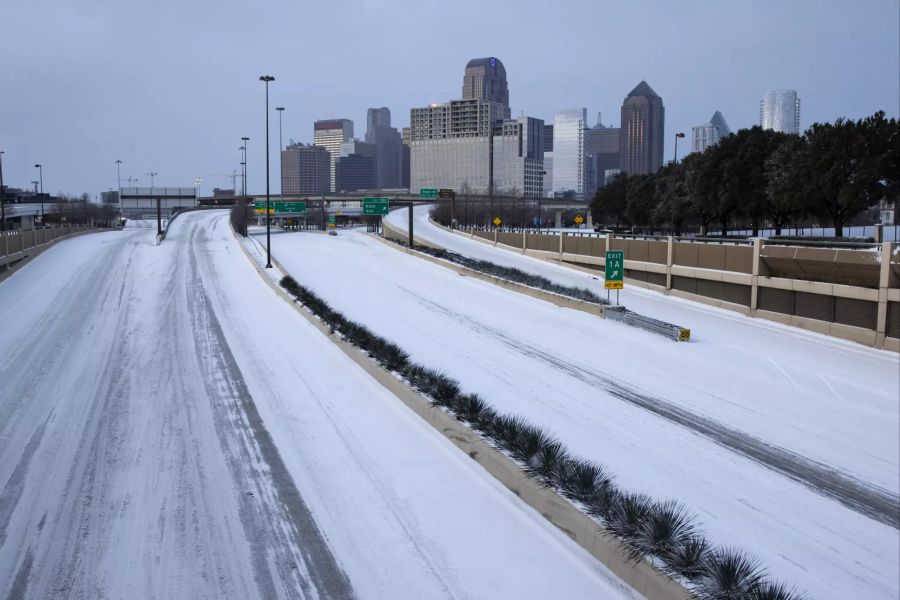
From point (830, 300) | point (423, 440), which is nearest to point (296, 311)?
point (423, 440)

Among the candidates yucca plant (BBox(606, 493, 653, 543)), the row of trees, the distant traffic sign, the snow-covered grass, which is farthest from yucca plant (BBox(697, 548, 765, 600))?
the row of trees

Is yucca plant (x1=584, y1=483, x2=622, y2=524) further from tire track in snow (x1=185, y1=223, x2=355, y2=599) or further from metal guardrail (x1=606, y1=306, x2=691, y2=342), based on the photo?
metal guardrail (x1=606, y1=306, x2=691, y2=342)

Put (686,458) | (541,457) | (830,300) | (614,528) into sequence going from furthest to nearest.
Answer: (830,300) < (686,458) < (541,457) < (614,528)

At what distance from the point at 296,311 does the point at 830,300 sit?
763 inches

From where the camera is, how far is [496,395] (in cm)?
1866

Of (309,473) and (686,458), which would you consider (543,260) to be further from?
(309,473)

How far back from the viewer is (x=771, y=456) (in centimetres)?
1530

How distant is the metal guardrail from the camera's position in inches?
1010

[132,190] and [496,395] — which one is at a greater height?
[132,190]

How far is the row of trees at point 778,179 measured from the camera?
134 feet

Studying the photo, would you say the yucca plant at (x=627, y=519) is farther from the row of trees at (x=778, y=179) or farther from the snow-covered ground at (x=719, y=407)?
the row of trees at (x=778, y=179)

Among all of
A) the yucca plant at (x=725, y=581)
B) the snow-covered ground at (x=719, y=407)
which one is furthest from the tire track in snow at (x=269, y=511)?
the snow-covered ground at (x=719, y=407)

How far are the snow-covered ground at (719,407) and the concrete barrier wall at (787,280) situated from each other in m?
0.77

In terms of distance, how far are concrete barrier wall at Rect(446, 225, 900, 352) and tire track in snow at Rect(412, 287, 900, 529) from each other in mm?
9888
